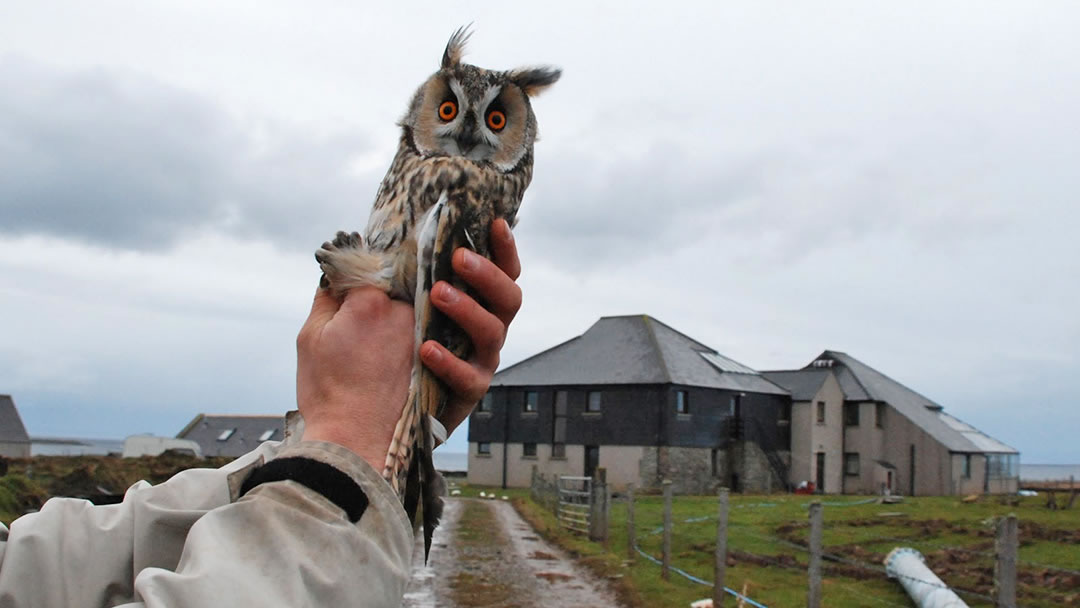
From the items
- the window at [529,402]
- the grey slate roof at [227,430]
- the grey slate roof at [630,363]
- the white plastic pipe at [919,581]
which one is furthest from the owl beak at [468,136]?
the window at [529,402]

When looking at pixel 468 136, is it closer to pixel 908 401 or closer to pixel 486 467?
pixel 486 467

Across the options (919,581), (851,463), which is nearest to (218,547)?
(919,581)

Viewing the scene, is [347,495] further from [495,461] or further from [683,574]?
[495,461]

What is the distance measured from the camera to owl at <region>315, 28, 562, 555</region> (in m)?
2.20

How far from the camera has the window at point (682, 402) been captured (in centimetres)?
4131

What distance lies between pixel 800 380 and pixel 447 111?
47.7m

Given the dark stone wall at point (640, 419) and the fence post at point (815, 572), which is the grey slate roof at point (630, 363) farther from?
the fence post at point (815, 572)

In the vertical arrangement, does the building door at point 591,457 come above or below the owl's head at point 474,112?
below

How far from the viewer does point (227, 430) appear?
40125 mm

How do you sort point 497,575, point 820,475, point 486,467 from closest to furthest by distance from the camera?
point 497,575 → point 486,467 → point 820,475

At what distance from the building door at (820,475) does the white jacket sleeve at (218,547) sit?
154 feet

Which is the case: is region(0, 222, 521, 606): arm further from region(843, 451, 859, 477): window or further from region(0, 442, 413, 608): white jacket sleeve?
region(843, 451, 859, 477): window

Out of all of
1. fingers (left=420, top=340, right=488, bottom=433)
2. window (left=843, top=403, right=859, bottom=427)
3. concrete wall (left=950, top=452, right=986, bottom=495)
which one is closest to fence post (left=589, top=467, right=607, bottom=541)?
fingers (left=420, top=340, right=488, bottom=433)

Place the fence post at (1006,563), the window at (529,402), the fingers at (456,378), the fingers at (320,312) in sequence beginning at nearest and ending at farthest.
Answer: the fingers at (320,312)
the fingers at (456,378)
the fence post at (1006,563)
the window at (529,402)
